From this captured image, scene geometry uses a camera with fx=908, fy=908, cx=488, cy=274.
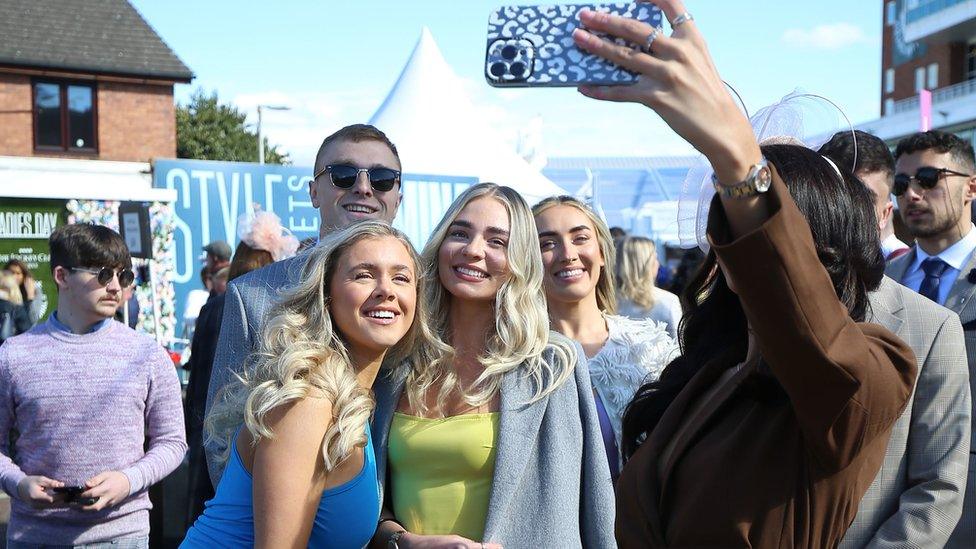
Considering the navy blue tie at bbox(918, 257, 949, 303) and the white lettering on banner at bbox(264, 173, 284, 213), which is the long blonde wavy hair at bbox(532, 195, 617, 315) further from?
the white lettering on banner at bbox(264, 173, 284, 213)

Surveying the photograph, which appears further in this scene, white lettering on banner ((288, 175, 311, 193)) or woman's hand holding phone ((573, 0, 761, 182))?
white lettering on banner ((288, 175, 311, 193))

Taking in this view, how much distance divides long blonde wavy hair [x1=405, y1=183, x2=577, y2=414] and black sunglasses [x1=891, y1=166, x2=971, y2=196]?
1949mm

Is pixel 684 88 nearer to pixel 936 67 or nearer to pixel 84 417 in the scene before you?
pixel 84 417

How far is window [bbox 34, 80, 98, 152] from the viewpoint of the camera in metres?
21.6

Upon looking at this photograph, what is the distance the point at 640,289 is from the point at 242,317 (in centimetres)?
409

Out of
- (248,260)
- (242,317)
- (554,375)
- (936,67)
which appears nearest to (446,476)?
(554,375)

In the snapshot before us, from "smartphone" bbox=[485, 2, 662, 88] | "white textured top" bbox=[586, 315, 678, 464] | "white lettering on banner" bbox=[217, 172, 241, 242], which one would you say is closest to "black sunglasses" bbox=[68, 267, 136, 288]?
"white textured top" bbox=[586, 315, 678, 464]

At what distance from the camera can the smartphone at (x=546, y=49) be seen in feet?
3.86

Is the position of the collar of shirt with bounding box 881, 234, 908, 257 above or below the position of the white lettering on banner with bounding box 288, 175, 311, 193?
below

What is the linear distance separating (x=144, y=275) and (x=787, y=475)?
1006cm

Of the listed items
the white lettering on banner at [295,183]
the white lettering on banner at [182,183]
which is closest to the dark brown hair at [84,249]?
the white lettering on banner at [182,183]

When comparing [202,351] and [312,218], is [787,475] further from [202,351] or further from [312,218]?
[312,218]

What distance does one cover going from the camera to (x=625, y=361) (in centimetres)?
361

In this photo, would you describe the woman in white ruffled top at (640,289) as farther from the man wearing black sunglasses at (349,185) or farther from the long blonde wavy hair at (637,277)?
the man wearing black sunglasses at (349,185)
